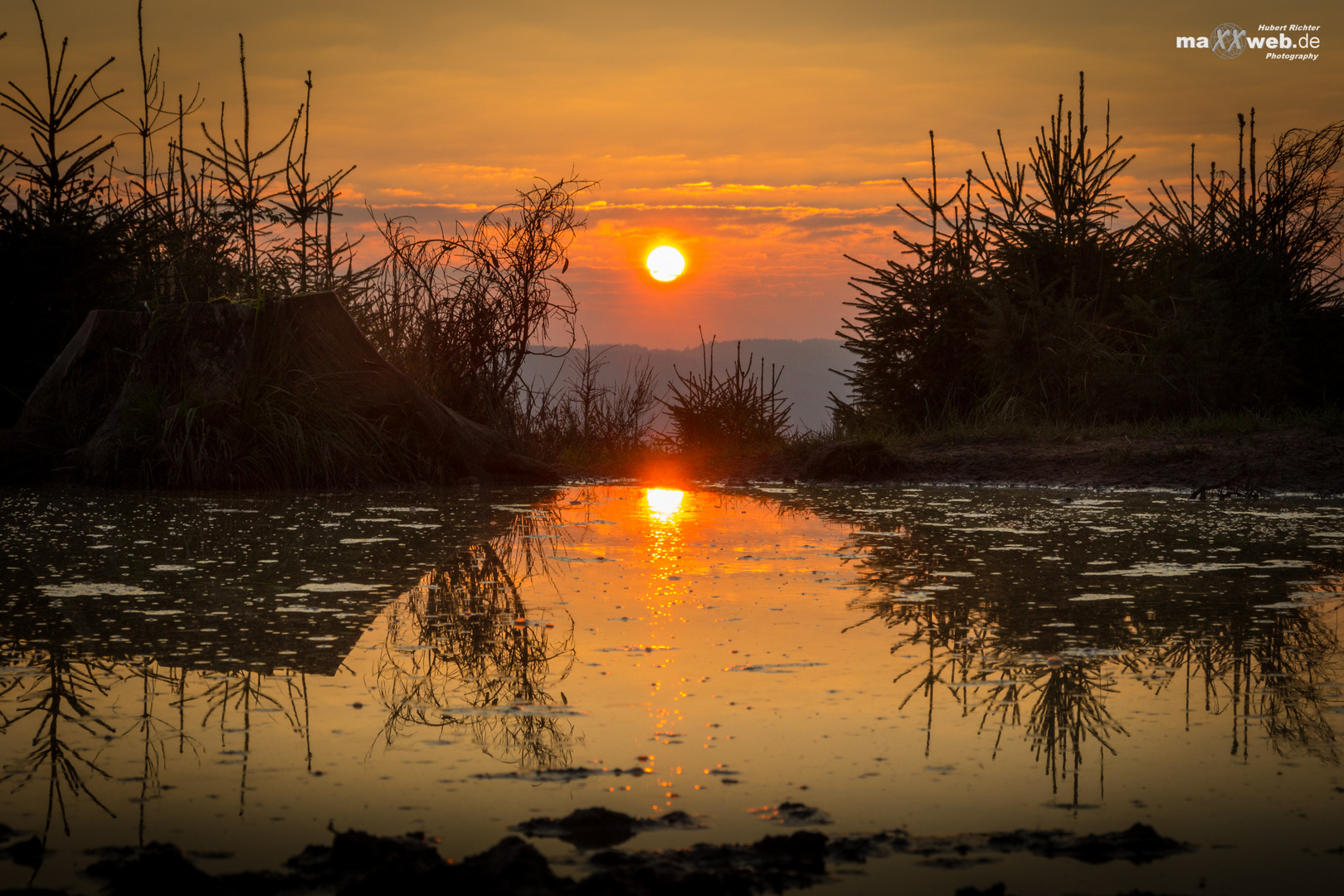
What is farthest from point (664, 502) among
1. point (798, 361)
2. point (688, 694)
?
point (798, 361)

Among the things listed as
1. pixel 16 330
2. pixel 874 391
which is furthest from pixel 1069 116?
pixel 16 330

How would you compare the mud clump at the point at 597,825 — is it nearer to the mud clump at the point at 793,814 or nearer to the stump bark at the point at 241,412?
the mud clump at the point at 793,814

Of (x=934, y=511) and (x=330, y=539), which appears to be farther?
(x=934, y=511)

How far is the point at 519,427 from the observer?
1127 centimetres

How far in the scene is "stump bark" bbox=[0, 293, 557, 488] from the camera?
8336 millimetres

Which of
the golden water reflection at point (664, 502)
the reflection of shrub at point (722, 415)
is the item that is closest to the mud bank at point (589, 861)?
the golden water reflection at point (664, 502)

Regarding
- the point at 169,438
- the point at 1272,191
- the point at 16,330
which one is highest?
the point at 1272,191

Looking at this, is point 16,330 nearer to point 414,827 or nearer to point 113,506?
→ point 113,506

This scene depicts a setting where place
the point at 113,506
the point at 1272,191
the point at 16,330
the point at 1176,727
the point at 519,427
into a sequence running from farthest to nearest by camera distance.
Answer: the point at 1272,191, the point at 519,427, the point at 16,330, the point at 113,506, the point at 1176,727

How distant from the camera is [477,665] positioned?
129 inches

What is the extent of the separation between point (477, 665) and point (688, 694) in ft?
2.24

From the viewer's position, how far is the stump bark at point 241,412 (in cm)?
834

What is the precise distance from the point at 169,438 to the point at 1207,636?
7176 mm

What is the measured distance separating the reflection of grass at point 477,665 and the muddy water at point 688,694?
0.01 m
